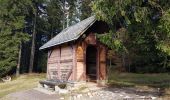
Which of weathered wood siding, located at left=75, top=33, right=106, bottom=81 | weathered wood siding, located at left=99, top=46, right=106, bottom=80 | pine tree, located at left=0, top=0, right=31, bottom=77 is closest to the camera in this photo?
weathered wood siding, located at left=75, top=33, right=106, bottom=81

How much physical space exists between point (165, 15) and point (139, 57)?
2224 cm

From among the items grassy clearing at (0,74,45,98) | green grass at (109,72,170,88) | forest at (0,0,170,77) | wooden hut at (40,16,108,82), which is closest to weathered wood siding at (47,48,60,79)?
wooden hut at (40,16,108,82)

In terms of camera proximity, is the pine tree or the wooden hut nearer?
the wooden hut

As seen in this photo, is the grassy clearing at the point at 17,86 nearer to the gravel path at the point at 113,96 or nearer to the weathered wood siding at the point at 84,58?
the weathered wood siding at the point at 84,58

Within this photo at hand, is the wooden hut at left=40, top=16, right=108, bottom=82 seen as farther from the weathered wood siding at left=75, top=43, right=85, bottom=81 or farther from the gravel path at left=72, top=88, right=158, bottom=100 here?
the gravel path at left=72, top=88, right=158, bottom=100

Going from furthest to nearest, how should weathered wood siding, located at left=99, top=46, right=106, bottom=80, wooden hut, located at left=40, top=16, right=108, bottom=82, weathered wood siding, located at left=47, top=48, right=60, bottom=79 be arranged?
weathered wood siding, located at left=47, top=48, right=60, bottom=79 → weathered wood siding, located at left=99, top=46, right=106, bottom=80 → wooden hut, located at left=40, top=16, right=108, bottom=82

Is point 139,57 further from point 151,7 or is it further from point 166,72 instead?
point 151,7

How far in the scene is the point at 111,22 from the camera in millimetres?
16500

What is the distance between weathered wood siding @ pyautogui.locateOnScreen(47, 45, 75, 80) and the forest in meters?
3.49

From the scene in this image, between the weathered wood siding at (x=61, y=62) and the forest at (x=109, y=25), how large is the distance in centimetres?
349

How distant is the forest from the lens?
15.2m

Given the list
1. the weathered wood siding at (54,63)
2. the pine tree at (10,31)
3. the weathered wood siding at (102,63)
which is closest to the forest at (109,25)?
the pine tree at (10,31)

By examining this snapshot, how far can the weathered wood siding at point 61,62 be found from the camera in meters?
22.2

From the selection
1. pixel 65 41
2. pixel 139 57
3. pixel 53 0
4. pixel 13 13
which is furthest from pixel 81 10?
pixel 65 41
